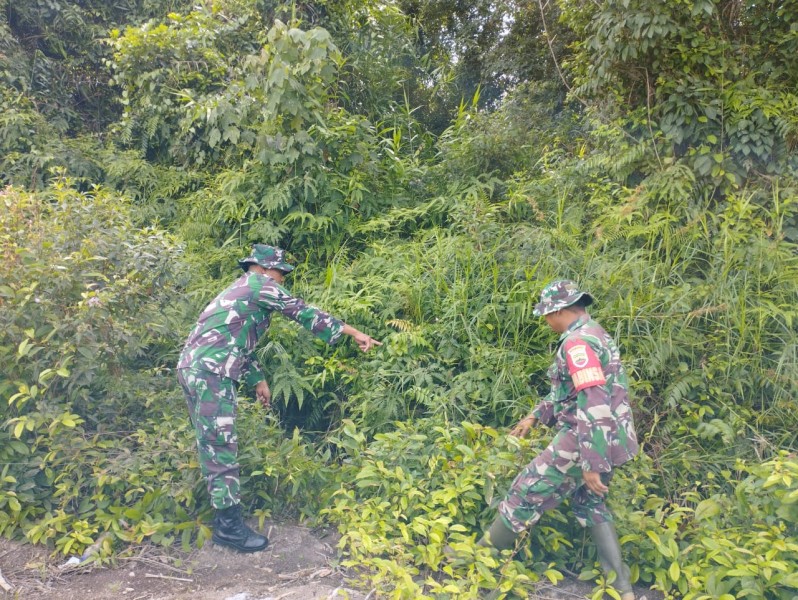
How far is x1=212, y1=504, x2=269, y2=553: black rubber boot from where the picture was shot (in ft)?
12.7

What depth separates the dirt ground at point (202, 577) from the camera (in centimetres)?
350

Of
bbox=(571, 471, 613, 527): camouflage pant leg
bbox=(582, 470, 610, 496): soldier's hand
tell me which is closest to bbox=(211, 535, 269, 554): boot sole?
bbox=(571, 471, 613, 527): camouflage pant leg

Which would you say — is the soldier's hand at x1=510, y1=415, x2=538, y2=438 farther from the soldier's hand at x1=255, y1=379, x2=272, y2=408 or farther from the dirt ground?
the soldier's hand at x1=255, y1=379, x2=272, y2=408

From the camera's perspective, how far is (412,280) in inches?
215

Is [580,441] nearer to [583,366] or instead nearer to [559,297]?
[583,366]

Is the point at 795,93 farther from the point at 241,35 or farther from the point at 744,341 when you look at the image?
the point at 241,35

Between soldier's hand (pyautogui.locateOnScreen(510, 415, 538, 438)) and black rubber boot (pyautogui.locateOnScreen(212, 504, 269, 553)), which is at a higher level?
soldier's hand (pyautogui.locateOnScreen(510, 415, 538, 438))

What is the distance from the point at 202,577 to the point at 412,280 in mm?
2759

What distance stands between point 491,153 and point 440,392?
Result: 3.11 meters

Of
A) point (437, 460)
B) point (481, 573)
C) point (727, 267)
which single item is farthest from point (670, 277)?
point (481, 573)

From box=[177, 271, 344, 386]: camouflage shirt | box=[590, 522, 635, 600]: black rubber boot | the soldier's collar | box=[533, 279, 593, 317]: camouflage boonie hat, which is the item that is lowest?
box=[590, 522, 635, 600]: black rubber boot

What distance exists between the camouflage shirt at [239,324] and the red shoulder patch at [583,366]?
5.10ft

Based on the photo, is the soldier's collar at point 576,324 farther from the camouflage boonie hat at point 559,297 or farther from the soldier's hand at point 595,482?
the soldier's hand at point 595,482

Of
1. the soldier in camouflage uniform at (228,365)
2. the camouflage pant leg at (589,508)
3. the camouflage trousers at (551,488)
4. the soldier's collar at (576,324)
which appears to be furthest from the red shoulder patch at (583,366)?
the soldier in camouflage uniform at (228,365)
